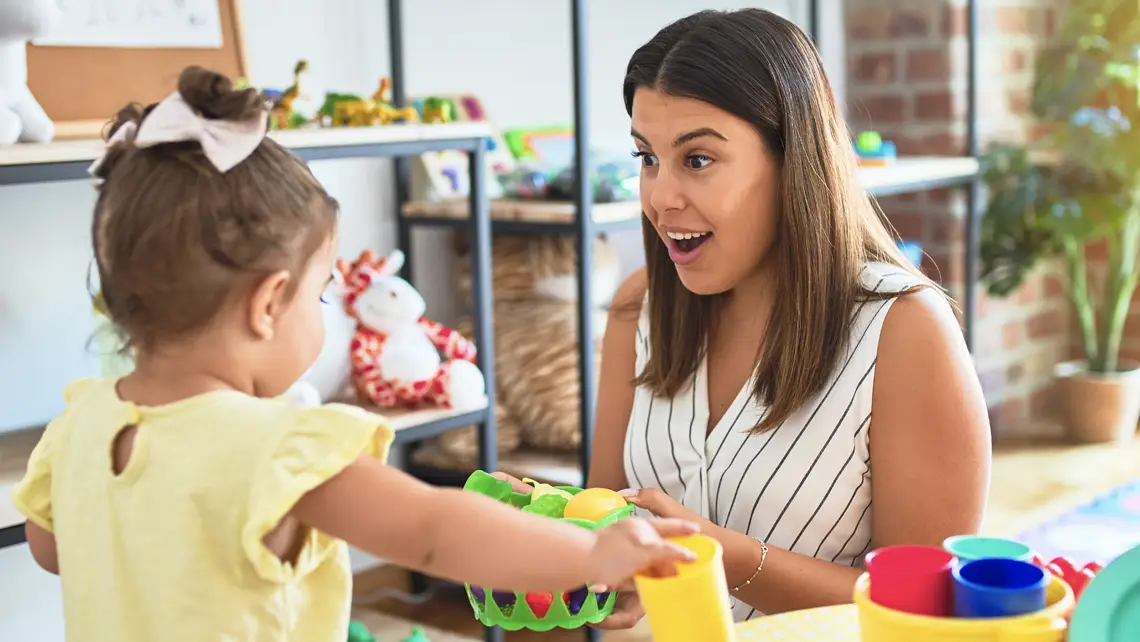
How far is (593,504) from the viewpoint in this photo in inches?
39.1

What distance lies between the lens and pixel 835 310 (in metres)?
1.32

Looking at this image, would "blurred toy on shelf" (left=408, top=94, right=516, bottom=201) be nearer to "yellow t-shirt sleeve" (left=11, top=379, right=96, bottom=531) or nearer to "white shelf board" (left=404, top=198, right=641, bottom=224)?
"white shelf board" (left=404, top=198, right=641, bottom=224)

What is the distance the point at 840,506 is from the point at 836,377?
134 mm

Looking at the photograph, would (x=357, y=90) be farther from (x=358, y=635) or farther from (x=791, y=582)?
(x=791, y=582)

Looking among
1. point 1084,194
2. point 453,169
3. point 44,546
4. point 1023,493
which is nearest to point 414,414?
Answer: point 453,169

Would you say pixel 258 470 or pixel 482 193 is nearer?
pixel 258 470

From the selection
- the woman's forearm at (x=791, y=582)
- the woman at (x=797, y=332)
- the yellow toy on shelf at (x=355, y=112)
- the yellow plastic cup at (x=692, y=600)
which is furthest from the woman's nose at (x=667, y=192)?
the yellow toy on shelf at (x=355, y=112)

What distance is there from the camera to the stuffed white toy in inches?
59.3

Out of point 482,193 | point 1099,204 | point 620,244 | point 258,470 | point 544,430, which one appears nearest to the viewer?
point 258,470

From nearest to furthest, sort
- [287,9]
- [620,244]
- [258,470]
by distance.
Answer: [258,470] < [287,9] < [620,244]

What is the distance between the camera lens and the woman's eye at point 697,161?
130cm

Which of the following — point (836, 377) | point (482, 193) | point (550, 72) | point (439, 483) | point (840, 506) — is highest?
point (550, 72)

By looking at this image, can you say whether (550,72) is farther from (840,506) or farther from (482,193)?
(840,506)

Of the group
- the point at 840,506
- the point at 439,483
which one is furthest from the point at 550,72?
the point at 840,506
